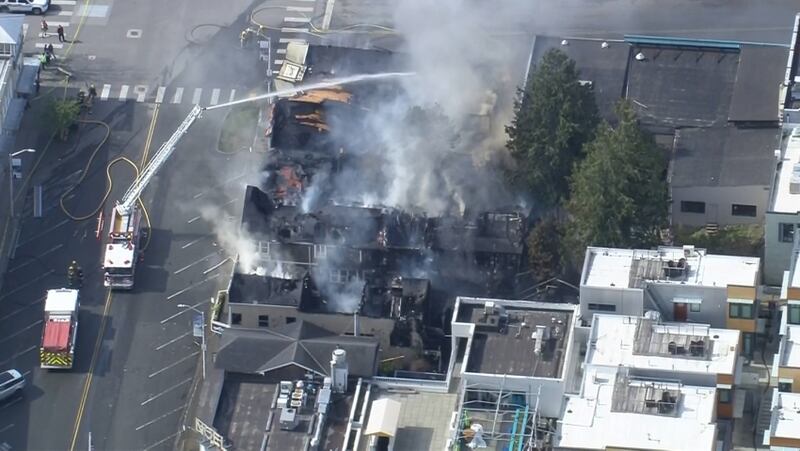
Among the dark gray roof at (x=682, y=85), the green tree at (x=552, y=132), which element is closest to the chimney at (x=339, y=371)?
the green tree at (x=552, y=132)

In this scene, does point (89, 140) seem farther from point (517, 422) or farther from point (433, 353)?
point (517, 422)

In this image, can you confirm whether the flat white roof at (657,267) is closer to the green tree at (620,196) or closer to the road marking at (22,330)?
the green tree at (620,196)

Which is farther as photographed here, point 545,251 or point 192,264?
point 192,264

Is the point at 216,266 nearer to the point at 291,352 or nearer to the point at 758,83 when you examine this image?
the point at 291,352

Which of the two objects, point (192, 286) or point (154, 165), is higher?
point (154, 165)

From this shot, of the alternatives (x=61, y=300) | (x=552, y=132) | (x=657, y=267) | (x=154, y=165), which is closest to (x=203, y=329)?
(x=61, y=300)

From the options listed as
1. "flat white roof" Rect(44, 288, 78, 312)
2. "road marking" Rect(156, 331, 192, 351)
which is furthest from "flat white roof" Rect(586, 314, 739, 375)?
"flat white roof" Rect(44, 288, 78, 312)

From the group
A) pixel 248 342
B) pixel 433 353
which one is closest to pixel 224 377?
pixel 248 342
